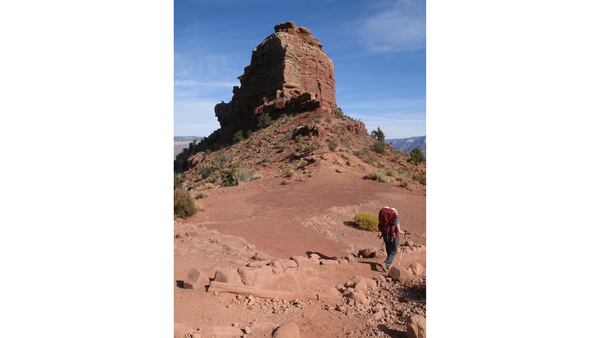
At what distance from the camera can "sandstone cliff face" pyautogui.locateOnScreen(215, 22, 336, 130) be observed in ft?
91.1

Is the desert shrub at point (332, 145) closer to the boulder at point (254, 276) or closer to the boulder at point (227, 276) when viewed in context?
the boulder at point (254, 276)

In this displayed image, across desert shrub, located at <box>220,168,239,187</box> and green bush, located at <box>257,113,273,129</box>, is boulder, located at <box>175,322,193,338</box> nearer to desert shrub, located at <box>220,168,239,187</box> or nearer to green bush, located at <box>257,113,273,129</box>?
desert shrub, located at <box>220,168,239,187</box>

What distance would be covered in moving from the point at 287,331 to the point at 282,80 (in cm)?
2667

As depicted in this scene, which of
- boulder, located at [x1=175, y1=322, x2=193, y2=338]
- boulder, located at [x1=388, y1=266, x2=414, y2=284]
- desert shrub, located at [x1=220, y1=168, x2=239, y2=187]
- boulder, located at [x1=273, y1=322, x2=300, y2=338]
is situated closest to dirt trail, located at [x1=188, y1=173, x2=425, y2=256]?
desert shrub, located at [x1=220, y1=168, x2=239, y2=187]

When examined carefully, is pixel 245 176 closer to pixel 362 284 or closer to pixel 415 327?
pixel 362 284

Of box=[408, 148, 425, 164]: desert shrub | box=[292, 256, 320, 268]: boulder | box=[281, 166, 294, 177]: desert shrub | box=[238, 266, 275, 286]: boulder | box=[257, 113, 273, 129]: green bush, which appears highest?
box=[257, 113, 273, 129]: green bush

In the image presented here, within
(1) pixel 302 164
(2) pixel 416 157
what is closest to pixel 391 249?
(1) pixel 302 164

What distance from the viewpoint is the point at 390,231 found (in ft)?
16.7

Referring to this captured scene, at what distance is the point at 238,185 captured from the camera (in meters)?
13.7

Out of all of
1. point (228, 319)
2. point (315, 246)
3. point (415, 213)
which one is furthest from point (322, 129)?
point (228, 319)

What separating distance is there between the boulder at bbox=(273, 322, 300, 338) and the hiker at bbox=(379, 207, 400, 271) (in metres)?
2.52
